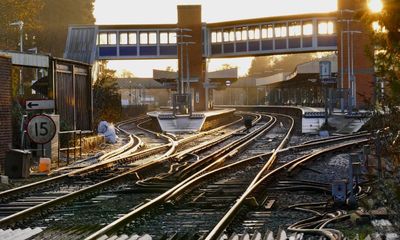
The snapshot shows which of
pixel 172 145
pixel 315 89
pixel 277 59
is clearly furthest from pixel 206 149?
pixel 277 59

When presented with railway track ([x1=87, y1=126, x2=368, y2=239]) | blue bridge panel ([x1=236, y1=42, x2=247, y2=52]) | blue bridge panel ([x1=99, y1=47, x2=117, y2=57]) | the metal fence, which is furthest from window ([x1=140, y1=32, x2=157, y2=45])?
railway track ([x1=87, y1=126, x2=368, y2=239])

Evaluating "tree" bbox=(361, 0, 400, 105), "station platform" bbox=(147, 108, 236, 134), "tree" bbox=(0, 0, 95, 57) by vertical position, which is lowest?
"station platform" bbox=(147, 108, 236, 134)

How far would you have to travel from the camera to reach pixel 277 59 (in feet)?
629

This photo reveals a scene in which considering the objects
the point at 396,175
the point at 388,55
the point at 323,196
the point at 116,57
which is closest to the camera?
the point at 396,175

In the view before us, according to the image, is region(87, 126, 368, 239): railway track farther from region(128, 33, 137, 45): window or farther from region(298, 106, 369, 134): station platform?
region(128, 33, 137, 45): window

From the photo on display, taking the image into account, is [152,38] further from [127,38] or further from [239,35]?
[239,35]

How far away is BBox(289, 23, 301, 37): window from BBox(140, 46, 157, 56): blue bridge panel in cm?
1337

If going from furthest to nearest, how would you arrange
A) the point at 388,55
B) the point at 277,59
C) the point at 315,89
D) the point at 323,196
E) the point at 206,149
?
1. the point at 277,59
2. the point at 315,89
3. the point at 206,149
4. the point at 323,196
5. the point at 388,55

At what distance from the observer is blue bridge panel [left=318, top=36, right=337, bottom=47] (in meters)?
66.4

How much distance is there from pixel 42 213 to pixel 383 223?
5.15 metres

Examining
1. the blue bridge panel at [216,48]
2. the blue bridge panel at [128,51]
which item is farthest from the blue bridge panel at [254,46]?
the blue bridge panel at [128,51]

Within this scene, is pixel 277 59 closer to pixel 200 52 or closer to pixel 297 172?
pixel 200 52

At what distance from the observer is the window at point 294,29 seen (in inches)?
2680

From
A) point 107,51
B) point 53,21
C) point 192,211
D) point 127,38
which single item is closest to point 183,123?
point 107,51
